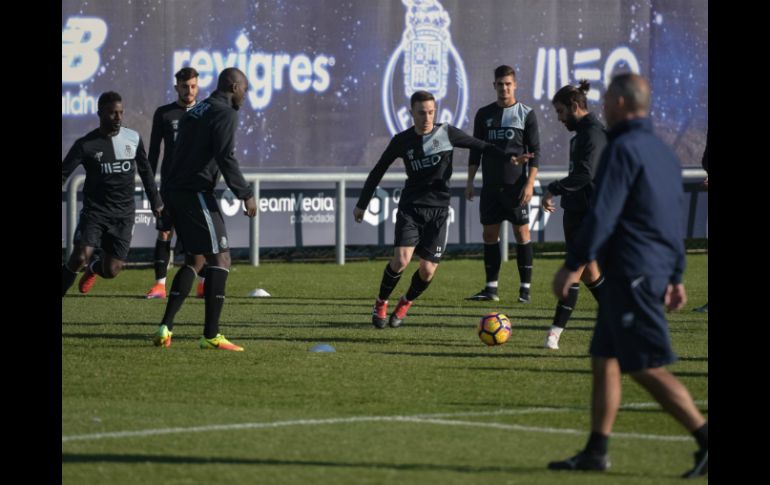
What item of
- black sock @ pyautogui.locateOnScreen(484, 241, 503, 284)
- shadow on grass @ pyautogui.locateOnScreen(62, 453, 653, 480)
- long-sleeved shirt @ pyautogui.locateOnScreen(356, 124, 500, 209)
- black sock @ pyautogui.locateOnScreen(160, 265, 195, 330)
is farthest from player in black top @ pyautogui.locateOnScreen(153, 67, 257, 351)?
black sock @ pyautogui.locateOnScreen(484, 241, 503, 284)

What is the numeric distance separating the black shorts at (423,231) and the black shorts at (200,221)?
2513mm

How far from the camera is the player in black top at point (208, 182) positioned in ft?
39.6

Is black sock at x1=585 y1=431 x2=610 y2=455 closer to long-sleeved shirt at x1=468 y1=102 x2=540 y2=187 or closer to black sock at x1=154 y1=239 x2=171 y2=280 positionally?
long-sleeved shirt at x1=468 y1=102 x2=540 y2=187

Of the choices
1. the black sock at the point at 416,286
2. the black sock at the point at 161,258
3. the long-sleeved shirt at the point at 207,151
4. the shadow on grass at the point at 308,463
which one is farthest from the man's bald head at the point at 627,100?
the black sock at the point at 161,258

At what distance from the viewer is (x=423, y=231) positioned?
1451 centimetres

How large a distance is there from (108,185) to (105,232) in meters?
0.46

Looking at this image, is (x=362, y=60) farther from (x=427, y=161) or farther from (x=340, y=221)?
(x=427, y=161)

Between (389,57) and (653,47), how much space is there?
4515 mm

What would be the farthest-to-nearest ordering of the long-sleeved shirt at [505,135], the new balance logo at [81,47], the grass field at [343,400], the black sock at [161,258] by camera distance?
the new balance logo at [81,47]
the black sock at [161,258]
the long-sleeved shirt at [505,135]
the grass field at [343,400]

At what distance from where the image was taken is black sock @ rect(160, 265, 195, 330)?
12.5 metres

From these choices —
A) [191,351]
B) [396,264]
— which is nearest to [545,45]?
[396,264]

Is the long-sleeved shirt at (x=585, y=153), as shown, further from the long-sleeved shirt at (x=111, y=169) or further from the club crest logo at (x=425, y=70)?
the club crest logo at (x=425, y=70)

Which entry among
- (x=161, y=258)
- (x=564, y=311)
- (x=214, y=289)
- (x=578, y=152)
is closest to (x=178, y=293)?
(x=214, y=289)
